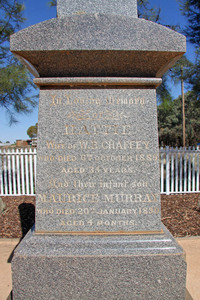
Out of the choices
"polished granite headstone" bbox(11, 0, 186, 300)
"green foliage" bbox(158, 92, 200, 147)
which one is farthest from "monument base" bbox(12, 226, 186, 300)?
"green foliage" bbox(158, 92, 200, 147)

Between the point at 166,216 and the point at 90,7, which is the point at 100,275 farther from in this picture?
the point at 166,216

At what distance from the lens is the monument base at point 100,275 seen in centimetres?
194

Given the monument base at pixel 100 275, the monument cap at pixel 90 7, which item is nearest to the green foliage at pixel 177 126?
the monument cap at pixel 90 7

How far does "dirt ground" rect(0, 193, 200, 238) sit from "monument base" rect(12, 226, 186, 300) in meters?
2.80

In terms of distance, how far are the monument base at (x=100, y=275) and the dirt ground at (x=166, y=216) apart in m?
2.80

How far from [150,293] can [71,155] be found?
137 centimetres

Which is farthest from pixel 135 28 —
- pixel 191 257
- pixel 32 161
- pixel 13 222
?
pixel 32 161

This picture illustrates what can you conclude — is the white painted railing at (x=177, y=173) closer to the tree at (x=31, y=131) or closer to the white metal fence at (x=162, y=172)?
the white metal fence at (x=162, y=172)

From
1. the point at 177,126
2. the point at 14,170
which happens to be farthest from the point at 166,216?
the point at 177,126

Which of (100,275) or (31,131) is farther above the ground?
(31,131)

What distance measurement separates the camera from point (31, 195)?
7855 mm

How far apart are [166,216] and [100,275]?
3.85 m

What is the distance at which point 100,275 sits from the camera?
1.94m

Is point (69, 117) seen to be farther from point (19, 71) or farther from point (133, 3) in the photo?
point (19, 71)
